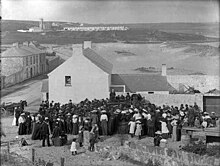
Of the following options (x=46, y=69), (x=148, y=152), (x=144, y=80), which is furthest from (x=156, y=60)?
(x=148, y=152)

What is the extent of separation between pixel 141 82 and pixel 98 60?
32.3 inches

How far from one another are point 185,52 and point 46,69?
3.39 m

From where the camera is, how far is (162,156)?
427 centimetres

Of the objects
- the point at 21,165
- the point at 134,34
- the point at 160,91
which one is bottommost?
the point at 21,165

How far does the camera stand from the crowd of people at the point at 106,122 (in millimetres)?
5023

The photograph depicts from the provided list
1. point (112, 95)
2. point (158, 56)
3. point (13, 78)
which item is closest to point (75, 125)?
point (112, 95)

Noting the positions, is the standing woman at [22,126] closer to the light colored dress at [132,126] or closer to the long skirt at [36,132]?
the long skirt at [36,132]

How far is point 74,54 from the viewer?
6.93 m

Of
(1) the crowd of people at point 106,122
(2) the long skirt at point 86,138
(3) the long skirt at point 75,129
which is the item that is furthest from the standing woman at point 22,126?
(2) the long skirt at point 86,138

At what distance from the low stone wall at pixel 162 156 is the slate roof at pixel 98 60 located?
2603mm

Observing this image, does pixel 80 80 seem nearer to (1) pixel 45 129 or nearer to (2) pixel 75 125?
(2) pixel 75 125

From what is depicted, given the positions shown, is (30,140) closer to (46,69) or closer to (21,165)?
(21,165)

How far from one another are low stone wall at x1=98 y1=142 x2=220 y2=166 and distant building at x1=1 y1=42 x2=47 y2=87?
8.80ft

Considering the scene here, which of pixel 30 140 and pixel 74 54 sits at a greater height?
pixel 74 54
